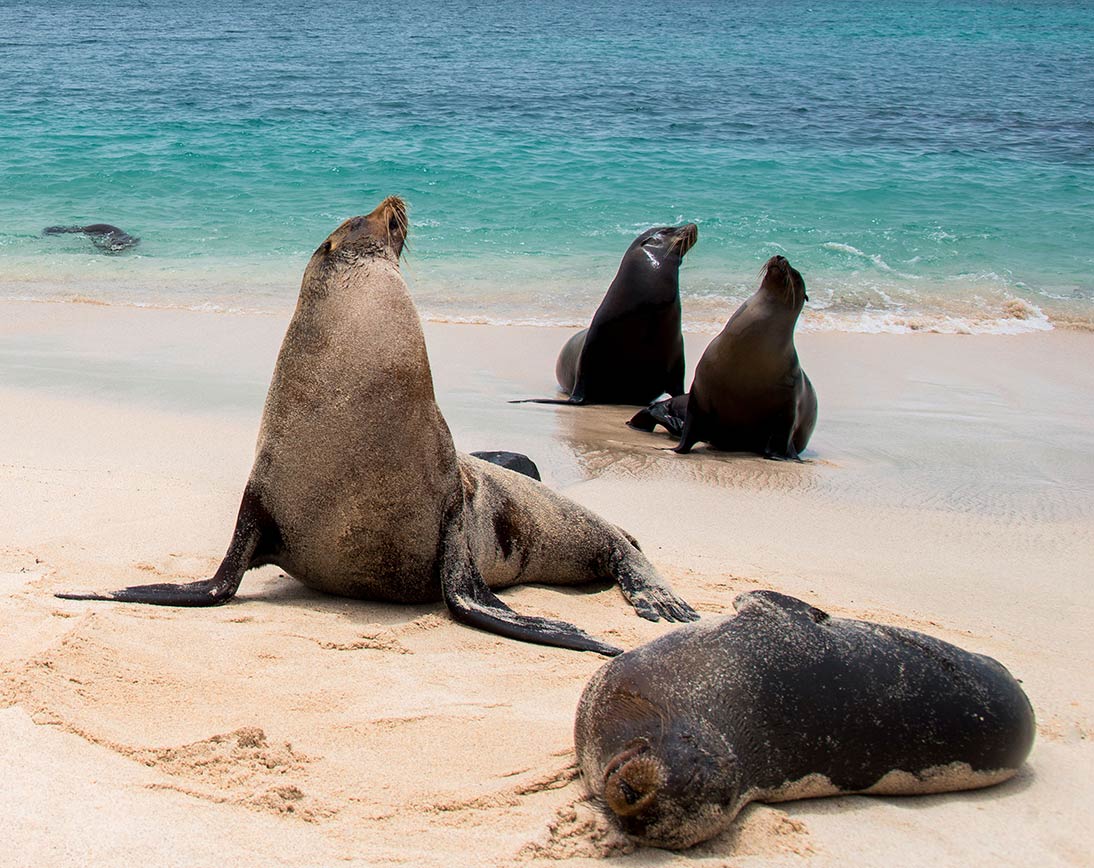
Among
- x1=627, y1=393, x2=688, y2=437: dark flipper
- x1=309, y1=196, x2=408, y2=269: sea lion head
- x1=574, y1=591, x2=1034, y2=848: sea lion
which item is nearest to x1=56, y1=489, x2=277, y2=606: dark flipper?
x1=309, y1=196, x2=408, y2=269: sea lion head

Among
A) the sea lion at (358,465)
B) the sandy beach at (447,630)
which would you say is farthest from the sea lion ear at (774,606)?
the sea lion at (358,465)

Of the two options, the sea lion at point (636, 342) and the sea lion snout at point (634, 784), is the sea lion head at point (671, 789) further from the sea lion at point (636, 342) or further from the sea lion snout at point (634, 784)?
the sea lion at point (636, 342)

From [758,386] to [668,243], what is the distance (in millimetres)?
1861

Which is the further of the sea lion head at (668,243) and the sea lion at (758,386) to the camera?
the sea lion head at (668,243)

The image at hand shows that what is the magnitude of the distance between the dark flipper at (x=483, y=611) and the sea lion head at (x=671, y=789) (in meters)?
0.94

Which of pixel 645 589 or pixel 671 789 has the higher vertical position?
pixel 671 789

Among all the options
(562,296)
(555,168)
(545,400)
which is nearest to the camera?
(545,400)

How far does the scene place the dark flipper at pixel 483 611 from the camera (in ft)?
11.3

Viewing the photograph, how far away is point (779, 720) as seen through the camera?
2600 mm

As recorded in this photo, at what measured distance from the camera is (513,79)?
28.5 meters

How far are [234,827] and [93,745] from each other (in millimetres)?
458

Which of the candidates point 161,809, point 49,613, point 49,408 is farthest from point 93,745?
point 49,408

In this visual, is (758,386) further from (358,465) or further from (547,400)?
(358,465)

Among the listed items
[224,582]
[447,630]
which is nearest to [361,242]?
[224,582]
